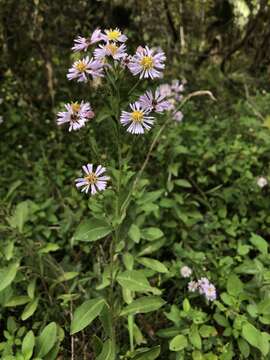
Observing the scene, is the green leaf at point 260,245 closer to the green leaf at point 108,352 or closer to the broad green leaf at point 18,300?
the green leaf at point 108,352

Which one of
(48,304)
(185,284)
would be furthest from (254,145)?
(48,304)

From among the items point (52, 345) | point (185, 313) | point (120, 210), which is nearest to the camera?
point (120, 210)

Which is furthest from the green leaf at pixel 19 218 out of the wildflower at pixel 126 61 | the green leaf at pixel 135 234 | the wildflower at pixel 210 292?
the wildflower at pixel 126 61

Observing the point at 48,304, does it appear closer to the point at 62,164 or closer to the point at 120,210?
the point at 120,210

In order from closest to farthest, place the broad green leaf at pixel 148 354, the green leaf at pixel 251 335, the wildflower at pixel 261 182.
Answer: the broad green leaf at pixel 148 354, the green leaf at pixel 251 335, the wildflower at pixel 261 182

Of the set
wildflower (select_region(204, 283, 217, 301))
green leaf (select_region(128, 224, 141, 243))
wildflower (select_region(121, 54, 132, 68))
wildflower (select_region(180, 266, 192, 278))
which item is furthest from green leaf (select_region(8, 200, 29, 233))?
wildflower (select_region(121, 54, 132, 68))

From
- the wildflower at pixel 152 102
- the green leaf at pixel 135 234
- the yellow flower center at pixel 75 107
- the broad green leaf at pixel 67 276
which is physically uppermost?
the yellow flower center at pixel 75 107

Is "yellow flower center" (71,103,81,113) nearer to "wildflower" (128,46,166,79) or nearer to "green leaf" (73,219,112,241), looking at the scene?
"wildflower" (128,46,166,79)
